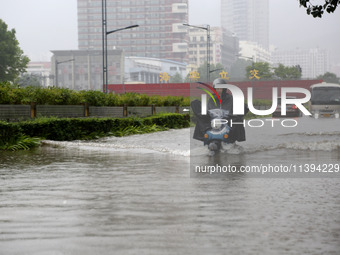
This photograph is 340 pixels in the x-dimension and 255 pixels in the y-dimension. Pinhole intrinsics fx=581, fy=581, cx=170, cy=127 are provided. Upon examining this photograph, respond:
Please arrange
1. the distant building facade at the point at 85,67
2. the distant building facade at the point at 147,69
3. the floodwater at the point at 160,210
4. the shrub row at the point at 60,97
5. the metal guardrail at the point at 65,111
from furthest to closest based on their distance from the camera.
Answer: the distant building facade at the point at 147,69
the distant building facade at the point at 85,67
the shrub row at the point at 60,97
the metal guardrail at the point at 65,111
the floodwater at the point at 160,210

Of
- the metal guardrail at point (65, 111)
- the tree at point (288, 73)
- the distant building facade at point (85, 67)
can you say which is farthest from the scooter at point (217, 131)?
the distant building facade at point (85, 67)

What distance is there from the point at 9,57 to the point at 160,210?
69586 mm

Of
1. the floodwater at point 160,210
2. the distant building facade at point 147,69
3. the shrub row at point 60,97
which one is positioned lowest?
the floodwater at point 160,210

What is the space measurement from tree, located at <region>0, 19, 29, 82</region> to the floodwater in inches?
2459

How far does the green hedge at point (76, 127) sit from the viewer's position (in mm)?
17759

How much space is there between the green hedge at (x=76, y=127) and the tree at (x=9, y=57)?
1811 inches

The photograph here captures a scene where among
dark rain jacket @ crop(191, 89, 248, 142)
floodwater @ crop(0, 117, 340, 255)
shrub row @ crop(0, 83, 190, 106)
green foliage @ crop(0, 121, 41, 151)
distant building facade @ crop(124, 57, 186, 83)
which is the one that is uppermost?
distant building facade @ crop(124, 57, 186, 83)

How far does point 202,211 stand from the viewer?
688cm

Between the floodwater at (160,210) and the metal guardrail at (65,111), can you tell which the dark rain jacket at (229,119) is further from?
the metal guardrail at (65,111)

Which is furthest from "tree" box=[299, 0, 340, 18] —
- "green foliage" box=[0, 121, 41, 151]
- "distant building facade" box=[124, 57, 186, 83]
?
"distant building facade" box=[124, 57, 186, 83]

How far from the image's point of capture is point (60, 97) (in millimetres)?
25172

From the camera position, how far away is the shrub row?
21688mm

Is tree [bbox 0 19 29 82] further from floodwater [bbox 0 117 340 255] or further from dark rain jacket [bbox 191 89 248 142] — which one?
floodwater [bbox 0 117 340 255]

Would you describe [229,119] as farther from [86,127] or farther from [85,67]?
[85,67]
